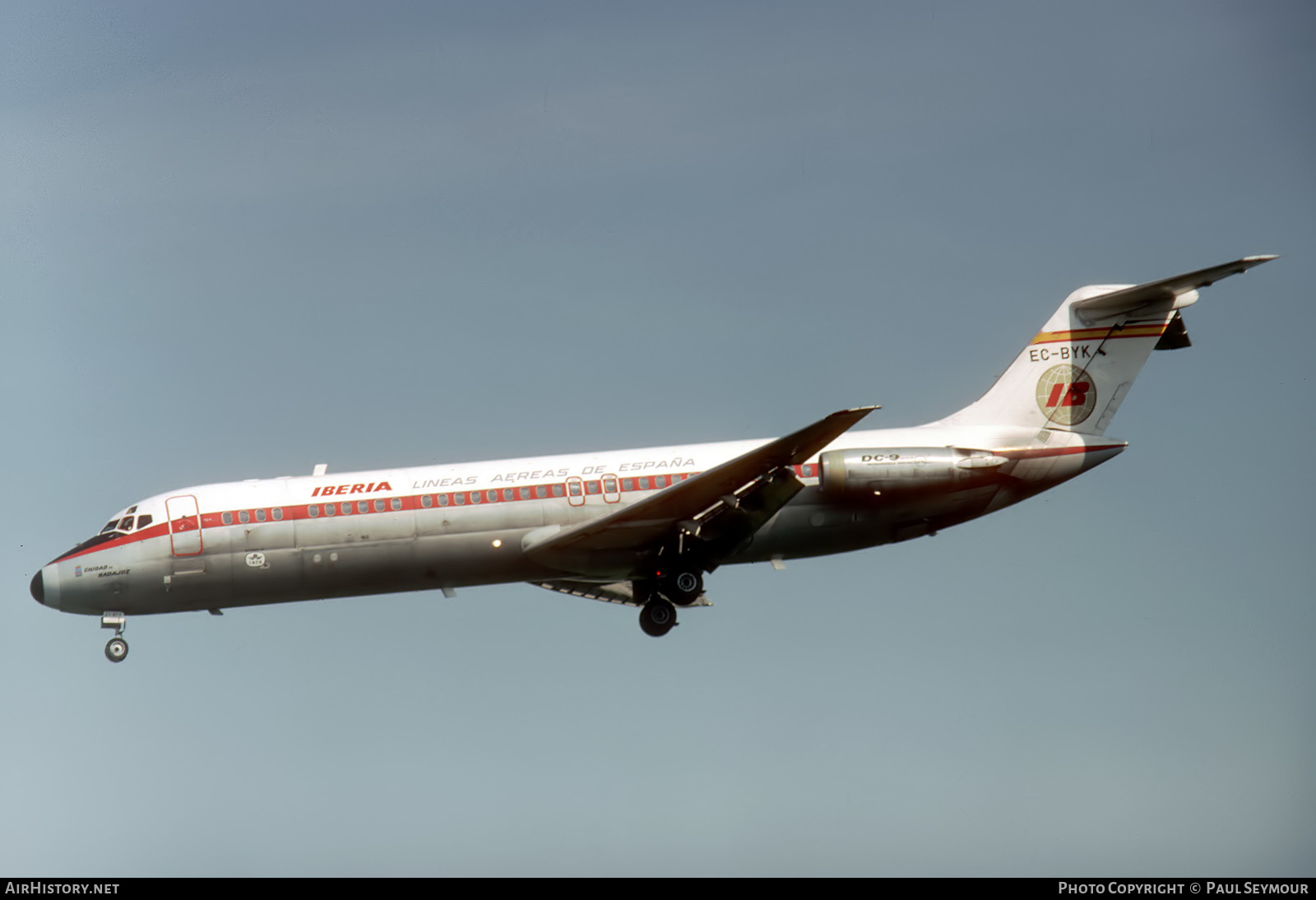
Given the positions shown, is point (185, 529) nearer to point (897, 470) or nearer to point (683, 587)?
point (683, 587)

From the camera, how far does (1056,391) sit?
128ft

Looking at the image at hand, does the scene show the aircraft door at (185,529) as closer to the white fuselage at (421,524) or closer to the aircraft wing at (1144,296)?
the white fuselage at (421,524)

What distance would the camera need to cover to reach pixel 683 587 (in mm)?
37000

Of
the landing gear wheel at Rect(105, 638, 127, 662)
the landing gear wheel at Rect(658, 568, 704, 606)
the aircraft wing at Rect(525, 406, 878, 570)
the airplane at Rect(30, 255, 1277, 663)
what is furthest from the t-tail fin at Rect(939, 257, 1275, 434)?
the landing gear wheel at Rect(105, 638, 127, 662)

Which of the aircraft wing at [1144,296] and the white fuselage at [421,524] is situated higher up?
the aircraft wing at [1144,296]

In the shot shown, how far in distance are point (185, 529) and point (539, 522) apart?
8.31 meters

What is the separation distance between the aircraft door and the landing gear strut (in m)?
2.22

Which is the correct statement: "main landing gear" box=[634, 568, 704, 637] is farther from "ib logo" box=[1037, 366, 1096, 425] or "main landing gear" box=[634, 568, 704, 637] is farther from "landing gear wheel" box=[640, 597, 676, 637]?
"ib logo" box=[1037, 366, 1096, 425]

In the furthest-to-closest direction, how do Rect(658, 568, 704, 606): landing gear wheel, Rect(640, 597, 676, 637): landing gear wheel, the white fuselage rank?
Rect(640, 597, 676, 637): landing gear wheel → Rect(658, 568, 704, 606): landing gear wheel → the white fuselage

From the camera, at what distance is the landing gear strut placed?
37125 mm

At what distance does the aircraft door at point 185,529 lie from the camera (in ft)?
120

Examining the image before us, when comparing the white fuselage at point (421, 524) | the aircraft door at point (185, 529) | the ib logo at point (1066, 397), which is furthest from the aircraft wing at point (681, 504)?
the aircraft door at point (185, 529)
